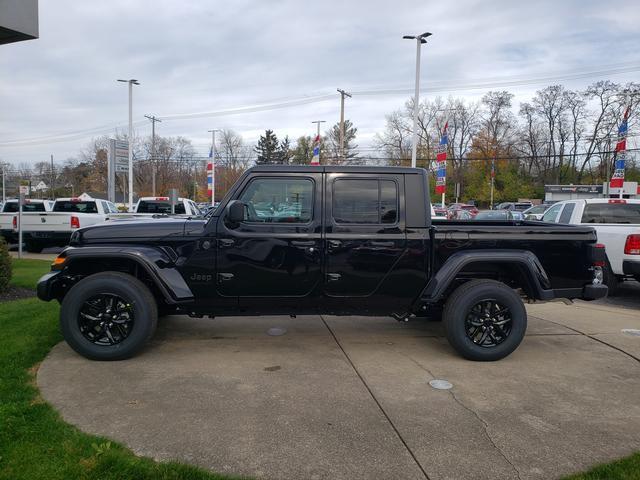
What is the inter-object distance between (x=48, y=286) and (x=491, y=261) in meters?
4.37

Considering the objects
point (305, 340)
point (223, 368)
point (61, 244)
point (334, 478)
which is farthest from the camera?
point (61, 244)

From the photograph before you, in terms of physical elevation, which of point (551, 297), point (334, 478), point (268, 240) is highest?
point (268, 240)

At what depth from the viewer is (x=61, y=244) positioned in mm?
15148

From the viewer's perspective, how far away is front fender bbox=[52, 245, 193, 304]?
15.6 ft

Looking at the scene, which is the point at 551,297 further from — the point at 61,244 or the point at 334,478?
the point at 61,244

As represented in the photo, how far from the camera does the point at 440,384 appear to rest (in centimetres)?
444

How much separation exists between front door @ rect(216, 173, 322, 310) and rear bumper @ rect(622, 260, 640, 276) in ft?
18.8

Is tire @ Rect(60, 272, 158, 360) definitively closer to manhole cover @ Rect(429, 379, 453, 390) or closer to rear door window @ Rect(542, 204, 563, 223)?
manhole cover @ Rect(429, 379, 453, 390)

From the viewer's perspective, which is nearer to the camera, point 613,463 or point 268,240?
point 613,463

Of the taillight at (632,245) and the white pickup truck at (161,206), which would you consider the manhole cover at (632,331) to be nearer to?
the taillight at (632,245)

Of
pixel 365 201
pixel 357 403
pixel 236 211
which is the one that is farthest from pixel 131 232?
pixel 357 403

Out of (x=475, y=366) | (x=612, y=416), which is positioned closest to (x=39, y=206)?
(x=475, y=366)

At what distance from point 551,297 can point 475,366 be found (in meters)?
1.06

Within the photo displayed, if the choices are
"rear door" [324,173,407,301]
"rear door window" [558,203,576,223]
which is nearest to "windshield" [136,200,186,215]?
"rear door window" [558,203,576,223]
